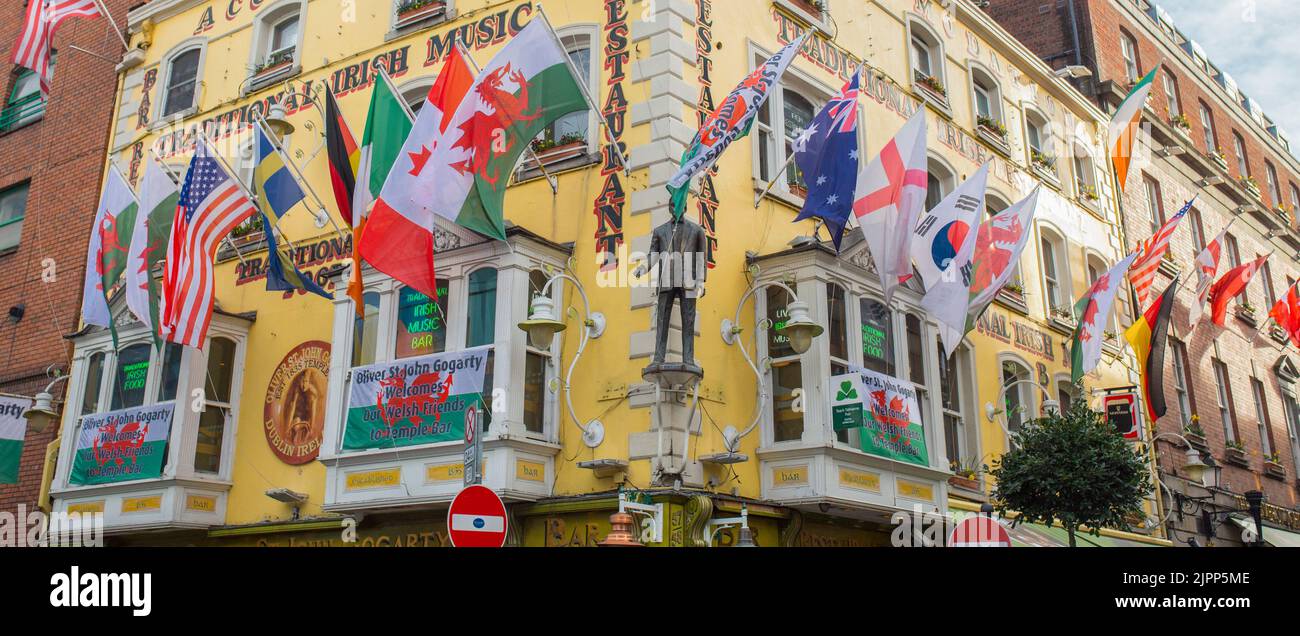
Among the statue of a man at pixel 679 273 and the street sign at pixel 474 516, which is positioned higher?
the statue of a man at pixel 679 273

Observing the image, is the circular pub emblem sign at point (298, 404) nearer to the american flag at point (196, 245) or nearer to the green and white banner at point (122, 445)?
the green and white banner at point (122, 445)

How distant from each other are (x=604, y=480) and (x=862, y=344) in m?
4.03

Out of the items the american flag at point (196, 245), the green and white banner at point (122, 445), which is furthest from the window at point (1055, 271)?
the green and white banner at point (122, 445)

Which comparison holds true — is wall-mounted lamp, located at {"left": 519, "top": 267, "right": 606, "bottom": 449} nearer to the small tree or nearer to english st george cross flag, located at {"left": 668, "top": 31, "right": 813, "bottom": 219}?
english st george cross flag, located at {"left": 668, "top": 31, "right": 813, "bottom": 219}

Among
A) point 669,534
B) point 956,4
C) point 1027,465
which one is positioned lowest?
point 669,534

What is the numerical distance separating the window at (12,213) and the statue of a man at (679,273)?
15.4 m

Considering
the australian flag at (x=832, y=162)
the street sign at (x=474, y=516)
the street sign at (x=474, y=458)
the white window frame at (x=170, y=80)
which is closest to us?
the street sign at (x=474, y=516)

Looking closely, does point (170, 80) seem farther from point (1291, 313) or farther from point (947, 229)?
point (1291, 313)

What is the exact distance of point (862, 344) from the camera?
46.6ft

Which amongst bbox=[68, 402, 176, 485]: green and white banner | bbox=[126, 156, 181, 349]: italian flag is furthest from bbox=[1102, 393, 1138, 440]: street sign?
bbox=[126, 156, 181, 349]: italian flag

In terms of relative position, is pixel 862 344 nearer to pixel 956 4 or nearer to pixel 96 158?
pixel 956 4

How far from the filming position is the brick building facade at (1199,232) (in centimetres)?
2397

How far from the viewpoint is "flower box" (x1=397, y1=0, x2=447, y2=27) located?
→ 54.5ft

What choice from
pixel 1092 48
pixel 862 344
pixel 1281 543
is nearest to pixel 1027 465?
pixel 862 344
